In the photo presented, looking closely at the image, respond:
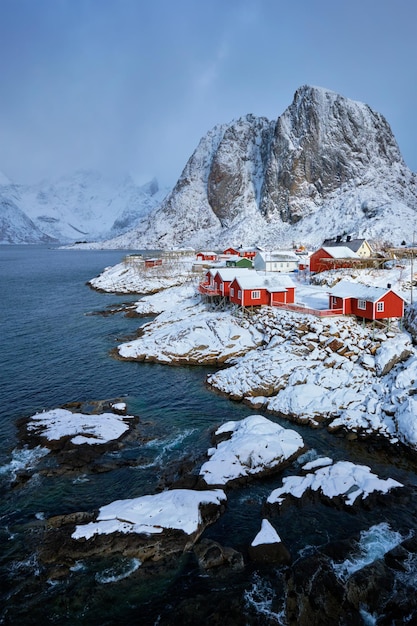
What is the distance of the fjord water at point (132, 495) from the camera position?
14.1 meters

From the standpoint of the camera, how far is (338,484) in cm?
2014

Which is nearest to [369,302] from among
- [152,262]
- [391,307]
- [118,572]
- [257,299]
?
[391,307]

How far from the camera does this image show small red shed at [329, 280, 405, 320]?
36500mm

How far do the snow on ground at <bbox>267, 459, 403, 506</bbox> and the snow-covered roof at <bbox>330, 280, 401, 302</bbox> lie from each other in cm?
1952

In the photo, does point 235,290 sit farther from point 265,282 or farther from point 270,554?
point 270,554

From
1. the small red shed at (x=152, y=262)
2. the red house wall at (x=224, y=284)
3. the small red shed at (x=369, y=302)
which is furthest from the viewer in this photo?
the small red shed at (x=152, y=262)

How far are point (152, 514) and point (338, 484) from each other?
9.54 meters

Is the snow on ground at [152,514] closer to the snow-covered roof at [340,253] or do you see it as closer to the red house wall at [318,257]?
the red house wall at [318,257]

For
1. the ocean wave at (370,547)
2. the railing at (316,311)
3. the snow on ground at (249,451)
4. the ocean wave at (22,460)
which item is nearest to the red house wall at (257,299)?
the railing at (316,311)

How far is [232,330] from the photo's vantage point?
43.7 meters

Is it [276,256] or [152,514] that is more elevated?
[276,256]

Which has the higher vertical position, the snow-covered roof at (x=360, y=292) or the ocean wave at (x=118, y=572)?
the snow-covered roof at (x=360, y=292)

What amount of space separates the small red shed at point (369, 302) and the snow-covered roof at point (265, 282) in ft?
23.6

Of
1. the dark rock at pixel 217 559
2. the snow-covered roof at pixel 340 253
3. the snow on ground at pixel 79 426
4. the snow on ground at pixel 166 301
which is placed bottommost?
the dark rock at pixel 217 559
